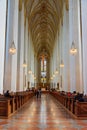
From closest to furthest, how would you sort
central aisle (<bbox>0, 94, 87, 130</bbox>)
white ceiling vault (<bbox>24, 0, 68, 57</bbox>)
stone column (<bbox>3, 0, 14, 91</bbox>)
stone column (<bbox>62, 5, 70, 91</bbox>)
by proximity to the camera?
1. central aisle (<bbox>0, 94, 87, 130</bbox>)
2. stone column (<bbox>3, 0, 14, 91</bbox>)
3. stone column (<bbox>62, 5, 70, 91</bbox>)
4. white ceiling vault (<bbox>24, 0, 68, 57</bbox>)

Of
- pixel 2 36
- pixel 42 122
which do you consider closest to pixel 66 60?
pixel 2 36

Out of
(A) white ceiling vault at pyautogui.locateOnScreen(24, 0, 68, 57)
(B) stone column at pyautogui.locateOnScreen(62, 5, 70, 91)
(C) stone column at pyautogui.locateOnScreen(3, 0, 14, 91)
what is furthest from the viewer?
(A) white ceiling vault at pyautogui.locateOnScreen(24, 0, 68, 57)

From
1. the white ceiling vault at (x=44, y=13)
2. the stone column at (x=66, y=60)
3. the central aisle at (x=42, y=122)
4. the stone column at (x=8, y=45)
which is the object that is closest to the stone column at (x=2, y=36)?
the stone column at (x=8, y=45)

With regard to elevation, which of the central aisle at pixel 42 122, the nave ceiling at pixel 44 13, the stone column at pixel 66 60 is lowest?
the central aisle at pixel 42 122

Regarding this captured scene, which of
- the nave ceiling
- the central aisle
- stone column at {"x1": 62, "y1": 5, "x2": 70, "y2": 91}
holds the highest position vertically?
the nave ceiling

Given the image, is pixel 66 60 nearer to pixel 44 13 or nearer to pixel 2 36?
pixel 2 36

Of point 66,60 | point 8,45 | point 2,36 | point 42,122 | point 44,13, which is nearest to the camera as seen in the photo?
point 42,122

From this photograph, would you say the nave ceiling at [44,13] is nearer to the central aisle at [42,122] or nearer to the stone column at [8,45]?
the stone column at [8,45]

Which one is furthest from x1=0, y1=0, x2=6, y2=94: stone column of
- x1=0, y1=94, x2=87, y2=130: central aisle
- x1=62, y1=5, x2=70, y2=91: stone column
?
x1=62, y1=5, x2=70, y2=91: stone column

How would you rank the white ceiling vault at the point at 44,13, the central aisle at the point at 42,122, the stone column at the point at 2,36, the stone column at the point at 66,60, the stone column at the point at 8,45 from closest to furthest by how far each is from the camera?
the central aisle at the point at 42,122 < the stone column at the point at 2,36 < the stone column at the point at 8,45 < the stone column at the point at 66,60 < the white ceiling vault at the point at 44,13

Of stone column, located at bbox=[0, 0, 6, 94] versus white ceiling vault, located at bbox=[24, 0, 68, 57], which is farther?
white ceiling vault, located at bbox=[24, 0, 68, 57]

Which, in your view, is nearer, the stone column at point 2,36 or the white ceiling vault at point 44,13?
the stone column at point 2,36

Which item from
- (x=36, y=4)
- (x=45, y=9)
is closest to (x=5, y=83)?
(x=36, y=4)

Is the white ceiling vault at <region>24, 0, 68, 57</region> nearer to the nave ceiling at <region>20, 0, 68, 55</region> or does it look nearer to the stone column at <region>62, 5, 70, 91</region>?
the nave ceiling at <region>20, 0, 68, 55</region>
